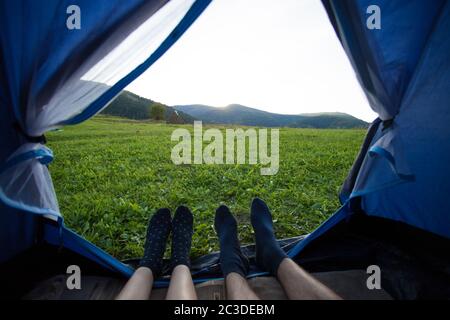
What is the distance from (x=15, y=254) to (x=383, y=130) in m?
2.38

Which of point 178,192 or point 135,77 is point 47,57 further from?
point 178,192

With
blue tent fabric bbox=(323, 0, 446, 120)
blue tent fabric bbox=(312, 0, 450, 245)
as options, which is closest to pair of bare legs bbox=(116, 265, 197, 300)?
blue tent fabric bbox=(312, 0, 450, 245)

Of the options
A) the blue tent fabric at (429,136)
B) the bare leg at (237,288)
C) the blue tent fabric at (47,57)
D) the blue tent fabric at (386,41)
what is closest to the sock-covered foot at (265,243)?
the bare leg at (237,288)

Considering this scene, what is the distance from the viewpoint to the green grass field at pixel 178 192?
229 centimetres

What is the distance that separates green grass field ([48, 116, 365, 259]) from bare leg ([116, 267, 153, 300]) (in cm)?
55

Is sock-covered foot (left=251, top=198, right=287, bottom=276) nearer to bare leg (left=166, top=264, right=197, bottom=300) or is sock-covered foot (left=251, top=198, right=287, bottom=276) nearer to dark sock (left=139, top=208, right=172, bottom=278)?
bare leg (left=166, top=264, right=197, bottom=300)

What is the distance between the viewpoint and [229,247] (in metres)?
1.74

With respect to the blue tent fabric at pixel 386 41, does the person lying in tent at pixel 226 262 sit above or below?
below

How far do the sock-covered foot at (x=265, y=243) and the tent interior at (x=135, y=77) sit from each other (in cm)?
9

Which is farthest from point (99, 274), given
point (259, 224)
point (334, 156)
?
point (334, 156)

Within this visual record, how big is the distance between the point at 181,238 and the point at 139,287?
576mm

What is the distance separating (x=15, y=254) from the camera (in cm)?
150

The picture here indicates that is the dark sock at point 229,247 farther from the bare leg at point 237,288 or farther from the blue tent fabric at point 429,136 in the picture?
the blue tent fabric at point 429,136

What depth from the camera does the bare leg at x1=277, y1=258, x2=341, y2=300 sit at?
3.93ft
